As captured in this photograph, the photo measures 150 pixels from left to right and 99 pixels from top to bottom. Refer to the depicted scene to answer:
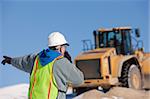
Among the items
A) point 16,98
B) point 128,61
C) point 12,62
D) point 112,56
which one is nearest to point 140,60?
point 128,61

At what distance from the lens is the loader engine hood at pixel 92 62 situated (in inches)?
562

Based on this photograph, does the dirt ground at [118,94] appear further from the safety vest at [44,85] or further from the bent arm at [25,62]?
the safety vest at [44,85]

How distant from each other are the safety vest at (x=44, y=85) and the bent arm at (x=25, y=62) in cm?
32

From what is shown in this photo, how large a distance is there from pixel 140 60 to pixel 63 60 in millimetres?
13152

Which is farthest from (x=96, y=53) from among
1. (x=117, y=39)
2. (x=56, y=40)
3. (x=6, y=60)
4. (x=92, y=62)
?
(x=56, y=40)

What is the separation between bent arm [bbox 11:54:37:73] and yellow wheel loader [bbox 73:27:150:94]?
9940 mm

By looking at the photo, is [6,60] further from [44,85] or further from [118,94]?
[118,94]

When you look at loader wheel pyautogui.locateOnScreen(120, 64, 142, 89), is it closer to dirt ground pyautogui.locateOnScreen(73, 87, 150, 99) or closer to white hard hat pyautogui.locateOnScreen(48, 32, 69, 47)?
dirt ground pyautogui.locateOnScreen(73, 87, 150, 99)

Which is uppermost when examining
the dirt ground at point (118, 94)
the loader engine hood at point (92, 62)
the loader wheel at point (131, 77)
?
the loader engine hood at point (92, 62)

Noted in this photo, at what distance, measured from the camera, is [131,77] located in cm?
1534

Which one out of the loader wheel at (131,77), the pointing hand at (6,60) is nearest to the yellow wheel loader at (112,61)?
the loader wheel at (131,77)

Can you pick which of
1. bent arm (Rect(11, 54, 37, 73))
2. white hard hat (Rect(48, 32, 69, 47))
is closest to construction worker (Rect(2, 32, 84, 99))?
white hard hat (Rect(48, 32, 69, 47))

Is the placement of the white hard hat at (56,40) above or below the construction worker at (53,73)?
above

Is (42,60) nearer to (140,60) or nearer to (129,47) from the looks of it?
(129,47)
